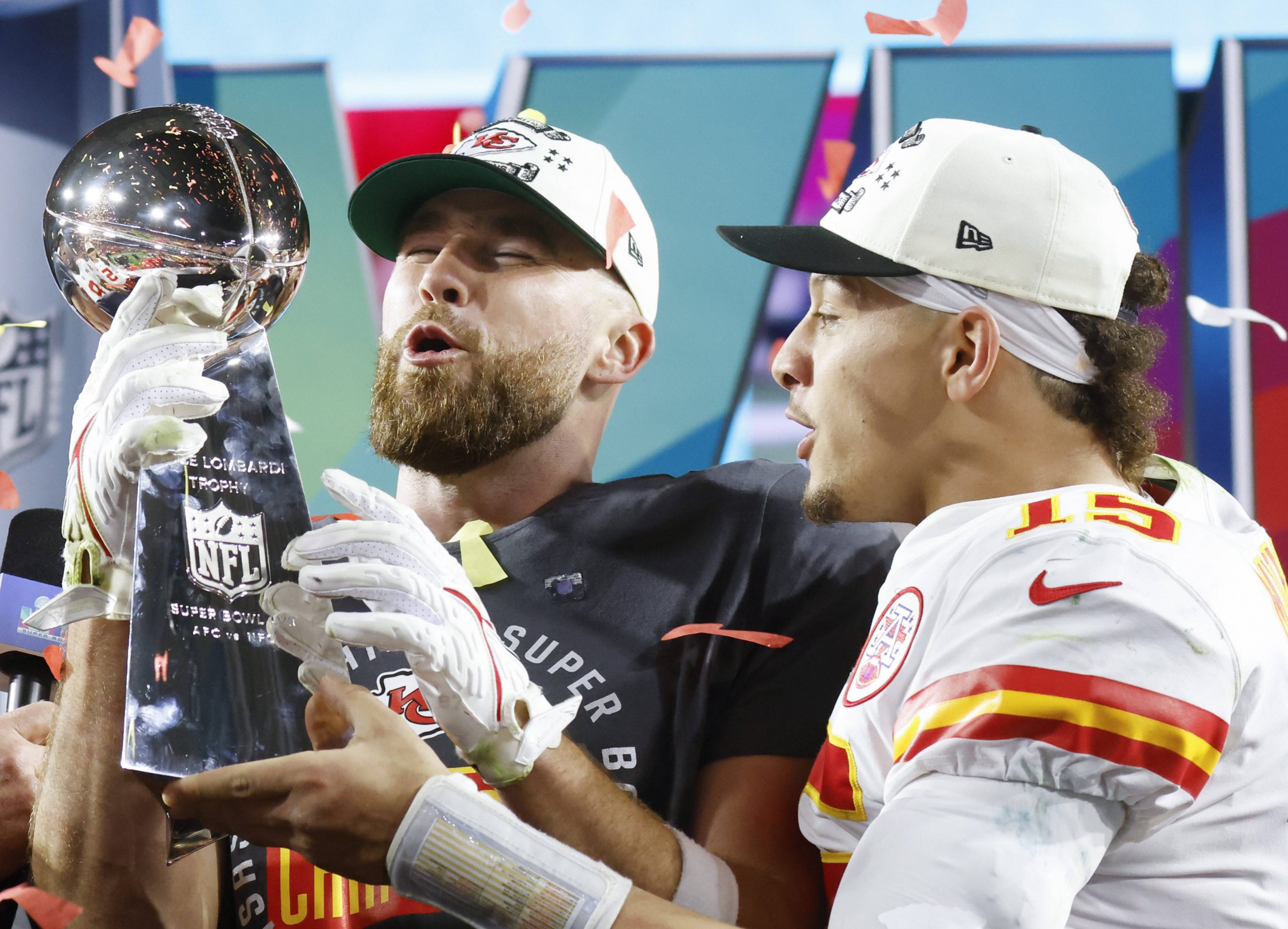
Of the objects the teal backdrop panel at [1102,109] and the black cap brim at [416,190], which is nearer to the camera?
the black cap brim at [416,190]

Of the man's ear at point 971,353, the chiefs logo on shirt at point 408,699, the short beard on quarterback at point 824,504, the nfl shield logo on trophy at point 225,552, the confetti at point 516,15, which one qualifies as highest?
the confetti at point 516,15

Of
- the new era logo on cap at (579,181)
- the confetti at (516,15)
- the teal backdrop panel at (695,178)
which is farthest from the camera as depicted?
the teal backdrop panel at (695,178)

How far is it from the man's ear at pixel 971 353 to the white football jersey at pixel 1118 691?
0.17 meters

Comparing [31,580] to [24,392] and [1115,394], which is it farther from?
[1115,394]

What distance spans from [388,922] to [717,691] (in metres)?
0.53

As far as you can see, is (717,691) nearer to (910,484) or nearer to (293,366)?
(910,484)

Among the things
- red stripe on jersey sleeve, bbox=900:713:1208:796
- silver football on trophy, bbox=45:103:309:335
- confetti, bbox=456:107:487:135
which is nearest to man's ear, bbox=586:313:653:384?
silver football on trophy, bbox=45:103:309:335

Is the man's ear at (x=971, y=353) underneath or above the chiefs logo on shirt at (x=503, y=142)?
underneath

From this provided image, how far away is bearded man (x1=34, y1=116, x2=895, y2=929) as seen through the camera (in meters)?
1.22

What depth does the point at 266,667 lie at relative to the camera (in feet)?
4.18

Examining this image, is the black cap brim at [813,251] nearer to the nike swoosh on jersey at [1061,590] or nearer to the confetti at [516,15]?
the nike swoosh on jersey at [1061,590]

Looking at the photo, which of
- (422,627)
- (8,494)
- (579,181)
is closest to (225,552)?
(422,627)

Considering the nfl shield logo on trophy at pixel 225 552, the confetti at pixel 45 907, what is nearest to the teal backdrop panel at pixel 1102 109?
the nfl shield logo on trophy at pixel 225 552

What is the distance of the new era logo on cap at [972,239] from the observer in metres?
1.40
